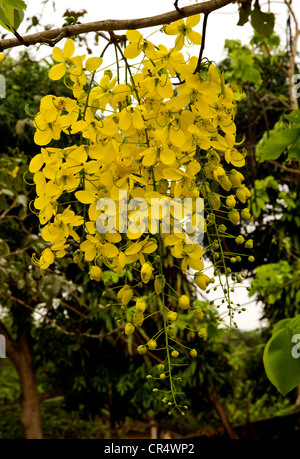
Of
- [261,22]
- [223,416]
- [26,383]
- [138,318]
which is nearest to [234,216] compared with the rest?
[138,318]

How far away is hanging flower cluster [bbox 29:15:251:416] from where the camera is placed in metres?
0.37

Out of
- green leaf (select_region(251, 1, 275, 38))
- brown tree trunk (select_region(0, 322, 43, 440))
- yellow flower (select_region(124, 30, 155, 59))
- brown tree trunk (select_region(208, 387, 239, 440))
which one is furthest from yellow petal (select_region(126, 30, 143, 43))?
brown tree trunk (select_region(0, 322, 43, 440))

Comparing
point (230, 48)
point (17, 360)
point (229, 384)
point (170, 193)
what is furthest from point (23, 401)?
point (170, 193)

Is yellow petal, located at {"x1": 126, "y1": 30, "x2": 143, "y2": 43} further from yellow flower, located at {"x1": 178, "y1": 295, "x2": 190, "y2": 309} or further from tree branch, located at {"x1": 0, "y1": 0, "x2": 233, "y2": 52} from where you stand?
yellow flower, located at {"x1": 178, "y1": 295, "x2": 190, "y2": 309}

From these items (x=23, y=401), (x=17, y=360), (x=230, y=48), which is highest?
(x=230, y=48)

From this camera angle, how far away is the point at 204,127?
1.29ft

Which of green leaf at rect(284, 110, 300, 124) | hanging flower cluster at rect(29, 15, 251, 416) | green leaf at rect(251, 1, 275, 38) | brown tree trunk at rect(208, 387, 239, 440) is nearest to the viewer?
hanging flower cluster at rect(29, 15, 251, 416)

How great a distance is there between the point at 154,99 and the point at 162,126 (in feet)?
0.08

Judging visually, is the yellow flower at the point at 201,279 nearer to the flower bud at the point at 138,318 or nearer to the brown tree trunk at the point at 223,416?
the flower bud at the point at 138,318

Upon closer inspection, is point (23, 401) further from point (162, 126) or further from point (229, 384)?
point (162, 126)

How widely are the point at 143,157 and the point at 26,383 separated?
3867mm

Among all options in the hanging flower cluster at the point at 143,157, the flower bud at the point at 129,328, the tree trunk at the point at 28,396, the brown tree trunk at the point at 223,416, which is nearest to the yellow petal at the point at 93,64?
the hanging flower cluster at the point at 143,157

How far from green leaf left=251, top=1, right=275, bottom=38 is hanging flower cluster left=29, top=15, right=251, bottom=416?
32 cm

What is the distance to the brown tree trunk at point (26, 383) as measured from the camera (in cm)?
381
